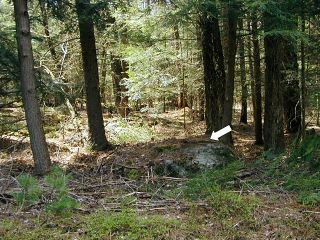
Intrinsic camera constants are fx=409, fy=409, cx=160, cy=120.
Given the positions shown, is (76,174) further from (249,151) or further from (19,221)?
(249,151)

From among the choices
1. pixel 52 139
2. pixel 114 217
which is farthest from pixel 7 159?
pixel 114 217

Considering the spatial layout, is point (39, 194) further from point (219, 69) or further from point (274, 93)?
point (219, 69)

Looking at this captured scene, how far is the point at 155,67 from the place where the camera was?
16.0 metres

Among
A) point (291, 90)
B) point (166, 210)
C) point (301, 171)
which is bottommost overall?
point (166, 210)

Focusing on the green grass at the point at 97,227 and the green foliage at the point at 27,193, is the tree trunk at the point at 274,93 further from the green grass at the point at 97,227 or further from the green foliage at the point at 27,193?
the green foliage at the point at 27,193

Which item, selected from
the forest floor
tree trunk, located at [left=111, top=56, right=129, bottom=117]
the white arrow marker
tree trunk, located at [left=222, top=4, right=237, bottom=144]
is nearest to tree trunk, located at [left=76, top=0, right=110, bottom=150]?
the forest floor

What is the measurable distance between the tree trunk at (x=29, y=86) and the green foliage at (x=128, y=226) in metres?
3.67

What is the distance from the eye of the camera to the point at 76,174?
7.82m

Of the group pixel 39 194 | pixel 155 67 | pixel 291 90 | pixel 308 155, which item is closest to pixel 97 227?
pixel 39 194

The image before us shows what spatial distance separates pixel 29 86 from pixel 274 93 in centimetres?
604

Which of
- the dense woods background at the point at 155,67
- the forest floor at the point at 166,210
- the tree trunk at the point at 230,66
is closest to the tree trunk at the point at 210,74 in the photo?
the dense woods background at the point at 155,67

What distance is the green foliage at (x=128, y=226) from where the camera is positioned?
4.64m

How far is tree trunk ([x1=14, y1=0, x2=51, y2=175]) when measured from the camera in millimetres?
7809

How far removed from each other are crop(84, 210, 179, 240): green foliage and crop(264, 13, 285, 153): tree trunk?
6.09 meters
